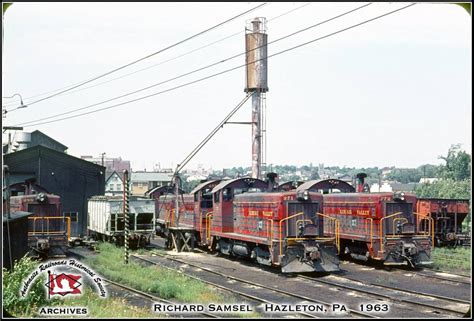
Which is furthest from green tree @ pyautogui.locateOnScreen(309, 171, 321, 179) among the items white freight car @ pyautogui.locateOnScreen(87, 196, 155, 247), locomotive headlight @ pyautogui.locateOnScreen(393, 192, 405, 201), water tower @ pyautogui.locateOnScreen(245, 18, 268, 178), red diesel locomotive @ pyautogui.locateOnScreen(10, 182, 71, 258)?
red diesel locomotive @ pyautogui.locateOnScreen(10, 182, 71, 258)

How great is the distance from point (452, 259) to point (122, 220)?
17194mm

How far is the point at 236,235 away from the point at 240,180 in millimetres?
2492

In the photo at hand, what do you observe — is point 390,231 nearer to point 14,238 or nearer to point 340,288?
point 340,288

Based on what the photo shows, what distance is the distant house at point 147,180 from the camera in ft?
245

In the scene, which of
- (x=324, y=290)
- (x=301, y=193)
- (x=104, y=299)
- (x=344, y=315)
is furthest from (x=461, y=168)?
(x=104, y=299)

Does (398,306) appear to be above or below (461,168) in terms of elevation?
below

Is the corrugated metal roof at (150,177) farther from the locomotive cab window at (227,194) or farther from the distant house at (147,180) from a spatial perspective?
the locomotive cab window at (227,194)

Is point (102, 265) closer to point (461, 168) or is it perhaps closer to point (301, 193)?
point (301, 193)

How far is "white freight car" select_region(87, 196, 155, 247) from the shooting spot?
32.1 m

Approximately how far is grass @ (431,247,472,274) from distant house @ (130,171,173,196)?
46.6 metres

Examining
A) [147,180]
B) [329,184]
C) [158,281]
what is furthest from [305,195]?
[147,180]

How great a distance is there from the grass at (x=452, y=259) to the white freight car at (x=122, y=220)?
49.8 feet

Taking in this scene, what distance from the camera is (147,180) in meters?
77.1

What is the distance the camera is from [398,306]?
1590cm
